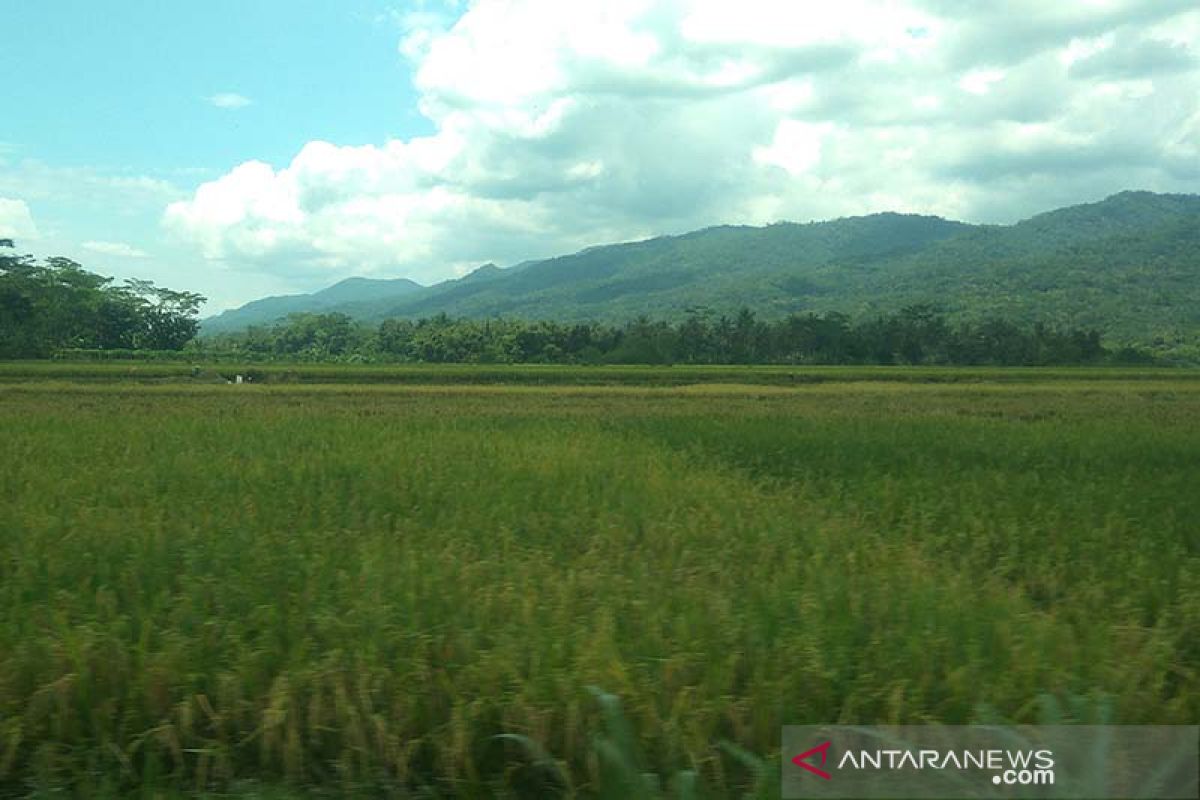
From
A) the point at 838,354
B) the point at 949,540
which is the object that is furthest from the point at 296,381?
the point at 838,354

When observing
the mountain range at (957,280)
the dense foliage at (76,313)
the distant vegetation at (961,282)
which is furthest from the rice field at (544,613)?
the mountain range at (957,280)

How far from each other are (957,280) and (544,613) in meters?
117

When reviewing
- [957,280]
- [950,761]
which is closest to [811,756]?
[950,761]

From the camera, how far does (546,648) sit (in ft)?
12.5

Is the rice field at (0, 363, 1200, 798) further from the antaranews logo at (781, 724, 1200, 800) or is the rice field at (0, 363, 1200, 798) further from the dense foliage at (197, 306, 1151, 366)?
the dense foliage at (197, 306, 1151, 366)

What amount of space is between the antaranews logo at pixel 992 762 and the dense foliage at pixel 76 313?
48.0 metres

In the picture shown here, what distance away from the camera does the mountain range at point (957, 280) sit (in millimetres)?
83812

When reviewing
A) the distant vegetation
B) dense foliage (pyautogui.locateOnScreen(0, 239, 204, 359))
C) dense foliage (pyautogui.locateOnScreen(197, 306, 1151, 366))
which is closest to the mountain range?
the distant vegetation

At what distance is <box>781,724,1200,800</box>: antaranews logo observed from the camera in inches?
113

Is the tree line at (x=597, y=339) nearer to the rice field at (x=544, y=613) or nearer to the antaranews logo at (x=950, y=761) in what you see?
the rice field at (x=544, y=613)

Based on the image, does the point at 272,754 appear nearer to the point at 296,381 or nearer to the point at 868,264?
the point at 296,381

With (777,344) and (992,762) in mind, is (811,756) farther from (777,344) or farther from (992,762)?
(777,344)

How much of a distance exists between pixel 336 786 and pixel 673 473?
22.2 ft

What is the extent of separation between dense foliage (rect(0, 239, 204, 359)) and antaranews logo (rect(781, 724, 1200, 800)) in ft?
158
